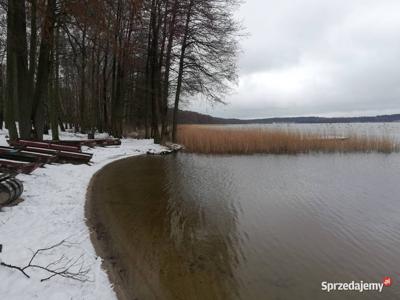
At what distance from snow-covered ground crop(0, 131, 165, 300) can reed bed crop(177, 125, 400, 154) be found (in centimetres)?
1053

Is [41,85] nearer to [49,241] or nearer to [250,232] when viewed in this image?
[49,241]

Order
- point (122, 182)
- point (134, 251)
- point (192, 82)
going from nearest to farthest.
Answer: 1. point (134, 251)
2. point (122, 182)
3. point (192, 82)

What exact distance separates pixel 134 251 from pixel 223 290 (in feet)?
4.32

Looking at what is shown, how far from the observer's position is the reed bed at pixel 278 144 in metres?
16.5

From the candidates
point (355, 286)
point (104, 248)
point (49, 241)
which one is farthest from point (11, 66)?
point (355, 286)

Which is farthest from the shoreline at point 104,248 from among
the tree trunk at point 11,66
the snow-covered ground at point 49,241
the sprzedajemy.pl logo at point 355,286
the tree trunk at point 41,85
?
the tree trunk at point 41,85

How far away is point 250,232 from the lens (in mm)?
4809

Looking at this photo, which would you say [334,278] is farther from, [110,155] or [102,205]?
[110,155]

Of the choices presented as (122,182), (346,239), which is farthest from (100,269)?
(122,182)

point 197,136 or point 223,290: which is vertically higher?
point 197,136

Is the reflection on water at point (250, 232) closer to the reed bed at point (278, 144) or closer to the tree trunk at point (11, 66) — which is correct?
the tree trunk at point (11, 66)

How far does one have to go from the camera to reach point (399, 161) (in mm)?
13055

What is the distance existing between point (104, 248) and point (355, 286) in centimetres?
289

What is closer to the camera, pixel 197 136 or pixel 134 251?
pixel 134 251
